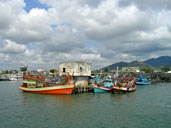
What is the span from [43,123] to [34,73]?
3091cm

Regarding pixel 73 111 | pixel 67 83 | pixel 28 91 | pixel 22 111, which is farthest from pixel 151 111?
pixel 28 91

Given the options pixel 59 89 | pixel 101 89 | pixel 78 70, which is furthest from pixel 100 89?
pixel 59 89

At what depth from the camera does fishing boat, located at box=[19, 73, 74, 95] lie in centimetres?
4212

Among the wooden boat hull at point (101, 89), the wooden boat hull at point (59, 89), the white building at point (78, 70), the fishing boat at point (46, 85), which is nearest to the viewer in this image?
the wooden boat hull at point (59, 89)

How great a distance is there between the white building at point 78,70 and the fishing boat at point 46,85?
5.44 metres

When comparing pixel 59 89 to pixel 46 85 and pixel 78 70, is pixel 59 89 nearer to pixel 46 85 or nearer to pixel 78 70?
pixel 46 85

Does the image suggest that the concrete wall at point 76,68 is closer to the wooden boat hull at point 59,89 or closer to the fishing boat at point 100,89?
the fishing boat at point 100,89

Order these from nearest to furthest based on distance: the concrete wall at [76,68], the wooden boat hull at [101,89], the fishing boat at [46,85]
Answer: the fishing boat at [46,85] → the wooden boat hull at [101,89] → the concrete wall at [76,68]

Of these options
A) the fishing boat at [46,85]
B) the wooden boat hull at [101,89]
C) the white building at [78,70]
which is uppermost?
the white building at [78,70]

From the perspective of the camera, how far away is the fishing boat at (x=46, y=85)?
4212 centimetres

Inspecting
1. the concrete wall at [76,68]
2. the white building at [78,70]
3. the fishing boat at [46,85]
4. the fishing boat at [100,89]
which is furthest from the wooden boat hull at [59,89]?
the concrete wall at [76,68]

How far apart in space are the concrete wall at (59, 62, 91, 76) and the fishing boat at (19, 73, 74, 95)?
218 inches

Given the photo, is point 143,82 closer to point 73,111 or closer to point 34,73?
point 34,73

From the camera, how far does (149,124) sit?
2055 cm
